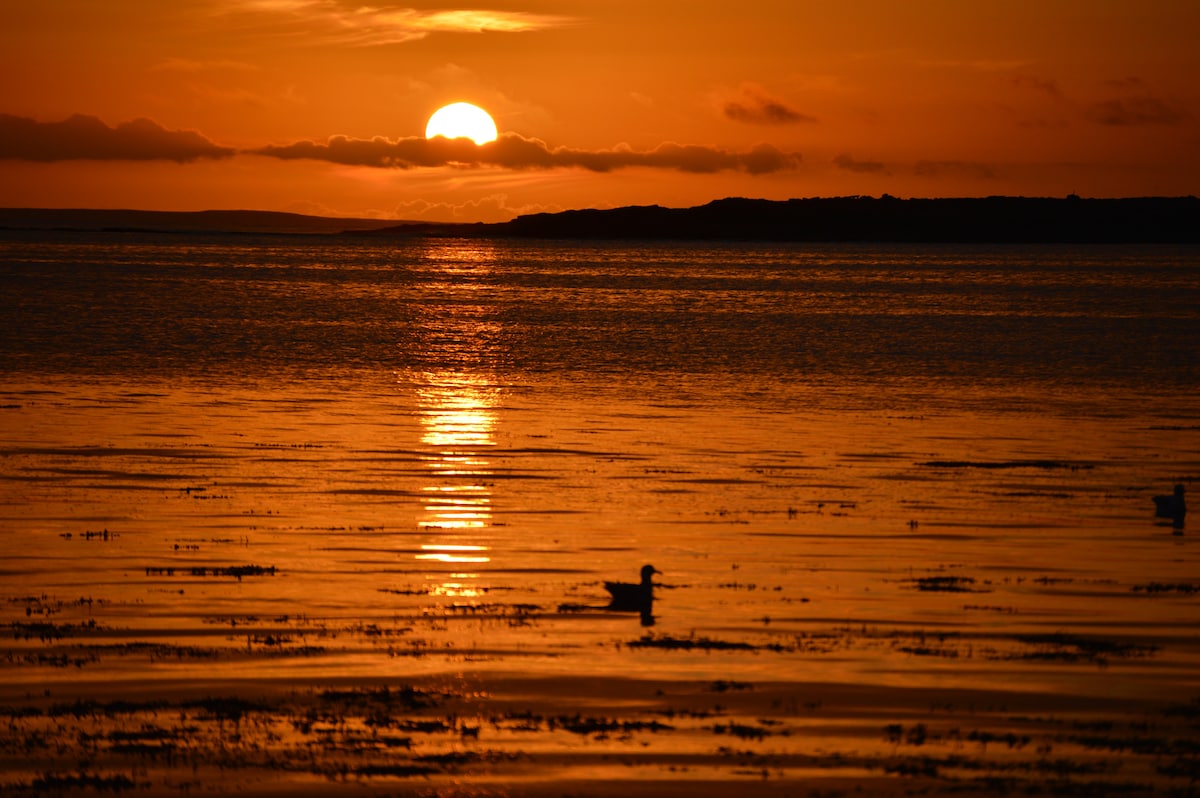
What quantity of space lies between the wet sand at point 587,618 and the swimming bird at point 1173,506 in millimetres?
642

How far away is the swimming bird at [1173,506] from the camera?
28489 mm

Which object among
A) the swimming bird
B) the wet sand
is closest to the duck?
the wet sand

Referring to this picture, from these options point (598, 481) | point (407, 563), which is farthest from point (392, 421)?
point (407, 563)

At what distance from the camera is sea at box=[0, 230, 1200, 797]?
15125 mm

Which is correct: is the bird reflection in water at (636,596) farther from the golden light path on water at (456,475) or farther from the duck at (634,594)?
the golden light path on water at (456,475)

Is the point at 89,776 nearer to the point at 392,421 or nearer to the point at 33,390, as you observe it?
the point at 392,421

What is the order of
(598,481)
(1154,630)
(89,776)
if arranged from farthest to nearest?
1. (598,481)
2. (1154,630)
3. (89,776)

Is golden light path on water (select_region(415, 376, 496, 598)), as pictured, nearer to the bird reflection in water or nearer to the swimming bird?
the bird reflection in water

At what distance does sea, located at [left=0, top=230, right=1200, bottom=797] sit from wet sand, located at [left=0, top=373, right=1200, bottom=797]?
76 mm

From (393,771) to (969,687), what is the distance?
6983 mm

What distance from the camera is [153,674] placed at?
17703mm

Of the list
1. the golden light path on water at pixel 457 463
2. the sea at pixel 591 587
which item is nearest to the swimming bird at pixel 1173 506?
the sea at pixel 591 587

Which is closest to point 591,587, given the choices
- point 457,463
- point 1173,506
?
point 1173,506

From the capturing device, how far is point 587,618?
20.8 metres
